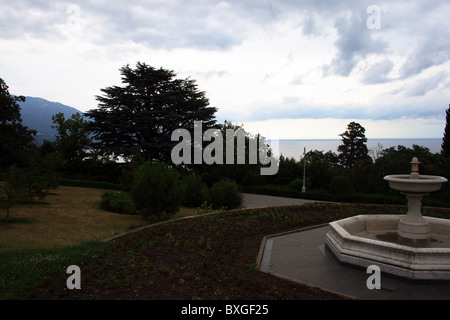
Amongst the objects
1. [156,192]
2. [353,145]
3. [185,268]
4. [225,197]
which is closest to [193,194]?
[225,197]

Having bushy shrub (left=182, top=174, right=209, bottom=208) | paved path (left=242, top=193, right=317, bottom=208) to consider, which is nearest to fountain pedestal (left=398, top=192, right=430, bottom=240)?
paved path (left=242, top=193, right=317, bottom=208)

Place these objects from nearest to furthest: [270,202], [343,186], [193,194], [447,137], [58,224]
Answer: [58,224]
[193,194]
[270,202]
[343,186]
[447,137]

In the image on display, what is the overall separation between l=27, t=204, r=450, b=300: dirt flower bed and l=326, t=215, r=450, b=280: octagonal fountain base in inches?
63.5

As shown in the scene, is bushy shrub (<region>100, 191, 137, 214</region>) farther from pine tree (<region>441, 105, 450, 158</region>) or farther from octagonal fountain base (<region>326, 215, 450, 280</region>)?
pine tree (<region>441, 105, 450, 158</region>)

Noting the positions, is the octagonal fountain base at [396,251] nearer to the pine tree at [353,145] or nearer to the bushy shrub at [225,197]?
the bushy shrub at [225,197]

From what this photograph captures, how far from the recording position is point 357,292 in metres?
5.54

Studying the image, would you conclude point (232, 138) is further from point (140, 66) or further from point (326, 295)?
point (326, 295)

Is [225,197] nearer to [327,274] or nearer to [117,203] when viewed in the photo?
[117,203]

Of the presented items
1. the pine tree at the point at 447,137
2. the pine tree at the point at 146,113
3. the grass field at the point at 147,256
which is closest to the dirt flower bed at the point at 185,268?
the grass field at the point at 147,256

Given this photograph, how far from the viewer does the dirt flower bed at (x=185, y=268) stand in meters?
5.42

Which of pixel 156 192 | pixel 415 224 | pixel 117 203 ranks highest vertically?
pixel 156 192

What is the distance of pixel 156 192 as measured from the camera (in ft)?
37.4

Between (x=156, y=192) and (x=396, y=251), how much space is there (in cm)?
790
